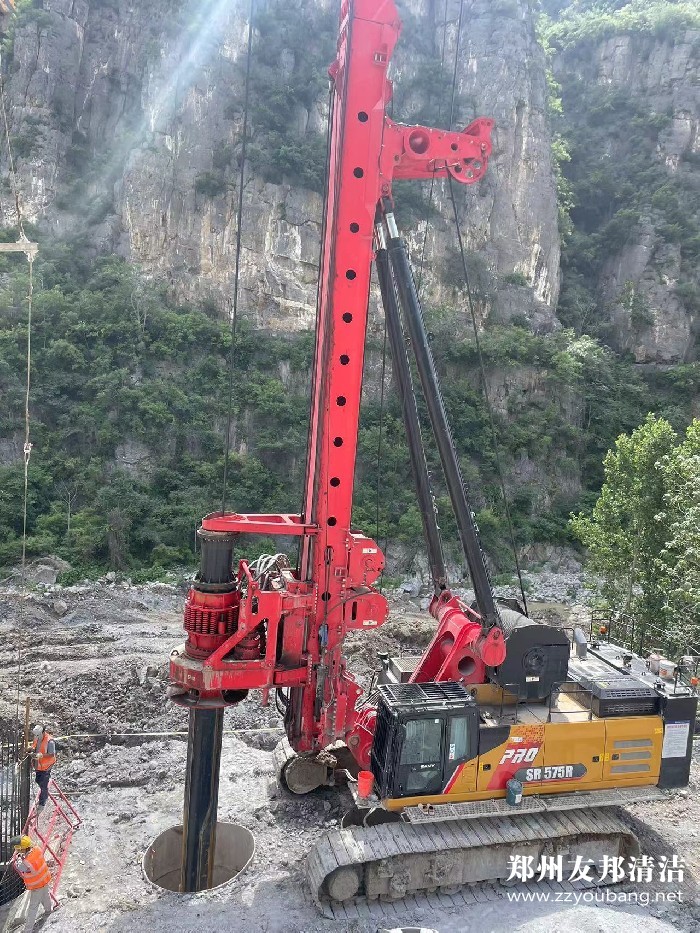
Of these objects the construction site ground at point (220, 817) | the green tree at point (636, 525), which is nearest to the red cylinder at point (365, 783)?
the construction site ground at point (220, 817)

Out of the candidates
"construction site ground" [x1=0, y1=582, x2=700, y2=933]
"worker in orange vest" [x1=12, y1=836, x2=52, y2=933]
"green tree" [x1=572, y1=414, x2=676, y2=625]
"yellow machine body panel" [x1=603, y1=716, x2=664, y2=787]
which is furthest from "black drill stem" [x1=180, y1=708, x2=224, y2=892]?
"green tree" [x1=572, y1=414, x2=676, y2=625]

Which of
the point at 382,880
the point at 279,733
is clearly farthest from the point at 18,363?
the point at 382,880

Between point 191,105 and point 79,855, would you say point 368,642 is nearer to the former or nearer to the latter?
point 79,855

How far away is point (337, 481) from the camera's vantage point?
6582mm

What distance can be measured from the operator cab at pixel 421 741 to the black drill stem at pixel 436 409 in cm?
A: 115

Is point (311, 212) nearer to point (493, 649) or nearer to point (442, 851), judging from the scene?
point (493, 649)

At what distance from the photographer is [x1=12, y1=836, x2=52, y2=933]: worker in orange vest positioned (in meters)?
5.82

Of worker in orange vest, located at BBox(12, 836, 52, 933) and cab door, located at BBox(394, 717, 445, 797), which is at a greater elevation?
cab door, located at BBox(394, 717, 445, 797)

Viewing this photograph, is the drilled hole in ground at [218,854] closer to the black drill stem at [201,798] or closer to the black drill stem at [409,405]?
the black drill stem at [201,798]

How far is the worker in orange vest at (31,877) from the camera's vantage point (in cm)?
582

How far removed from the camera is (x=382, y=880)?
6211mm

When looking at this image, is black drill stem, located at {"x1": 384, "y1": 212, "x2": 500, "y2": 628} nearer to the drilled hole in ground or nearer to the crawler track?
the crawler track

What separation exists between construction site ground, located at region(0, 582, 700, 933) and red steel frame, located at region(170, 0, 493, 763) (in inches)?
57.5

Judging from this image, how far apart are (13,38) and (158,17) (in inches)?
303
